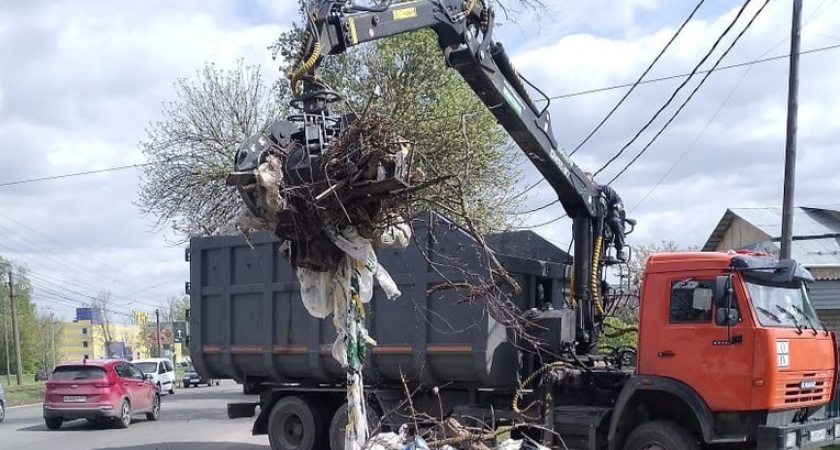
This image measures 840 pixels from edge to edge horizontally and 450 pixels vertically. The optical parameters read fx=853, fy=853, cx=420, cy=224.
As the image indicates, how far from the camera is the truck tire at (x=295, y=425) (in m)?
11.9

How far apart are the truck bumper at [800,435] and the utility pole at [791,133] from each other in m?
3.48

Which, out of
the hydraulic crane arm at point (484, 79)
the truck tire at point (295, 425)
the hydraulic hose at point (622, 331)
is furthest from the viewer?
the truck tire at point (295, 425)

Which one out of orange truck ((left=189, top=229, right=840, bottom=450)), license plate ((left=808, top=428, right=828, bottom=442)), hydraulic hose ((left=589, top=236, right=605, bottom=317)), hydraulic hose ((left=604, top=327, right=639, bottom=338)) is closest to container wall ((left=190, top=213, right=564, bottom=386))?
orange truck ((left=189, top=229, right=840, bottom=450))

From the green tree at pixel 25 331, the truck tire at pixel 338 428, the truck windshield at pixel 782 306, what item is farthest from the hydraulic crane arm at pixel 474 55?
the green tree at pixel 25 331

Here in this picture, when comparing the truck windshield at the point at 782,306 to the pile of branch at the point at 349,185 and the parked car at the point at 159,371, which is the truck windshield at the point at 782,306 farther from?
the parked car at the point at 159,371

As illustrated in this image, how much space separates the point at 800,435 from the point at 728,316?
1.45 metres

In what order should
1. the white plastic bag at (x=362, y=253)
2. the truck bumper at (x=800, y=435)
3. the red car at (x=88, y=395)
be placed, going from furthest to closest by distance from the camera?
the red car at (x=88, y=395) → the truck bumper at (x=800, y=435) → the white plastic bag at (x=362, y=253)

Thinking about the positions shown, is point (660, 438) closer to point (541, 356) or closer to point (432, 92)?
point (541, 356)

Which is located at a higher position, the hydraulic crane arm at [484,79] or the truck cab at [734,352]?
the hydraulic crane arm at [484,79]

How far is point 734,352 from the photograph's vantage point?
Answer: 8.69 m

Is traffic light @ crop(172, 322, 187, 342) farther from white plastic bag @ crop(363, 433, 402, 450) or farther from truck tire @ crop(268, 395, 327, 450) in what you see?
white plastic bag @ crop(363, 433, 402, 450)

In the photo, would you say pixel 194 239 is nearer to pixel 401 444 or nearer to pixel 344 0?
pixel 344 0

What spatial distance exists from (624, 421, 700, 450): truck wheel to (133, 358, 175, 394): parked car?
1034 inches

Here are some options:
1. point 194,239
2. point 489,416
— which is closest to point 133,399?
point 194,239
